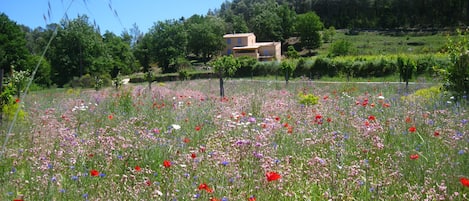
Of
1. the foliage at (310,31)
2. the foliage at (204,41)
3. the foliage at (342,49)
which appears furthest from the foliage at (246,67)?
the foliage at (310,31)

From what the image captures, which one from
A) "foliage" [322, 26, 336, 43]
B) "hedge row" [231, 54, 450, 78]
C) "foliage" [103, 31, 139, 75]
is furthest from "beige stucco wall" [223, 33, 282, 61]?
"hedge row" [231, 54, 450, 78]

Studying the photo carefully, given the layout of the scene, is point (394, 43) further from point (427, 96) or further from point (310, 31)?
point (427, 96)

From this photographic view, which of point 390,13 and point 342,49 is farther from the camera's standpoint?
point 390,13

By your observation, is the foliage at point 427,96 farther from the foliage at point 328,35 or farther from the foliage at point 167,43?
the foliage at point 328,35

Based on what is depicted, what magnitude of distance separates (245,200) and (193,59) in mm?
82789

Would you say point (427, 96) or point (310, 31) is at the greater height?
point (310, 31)

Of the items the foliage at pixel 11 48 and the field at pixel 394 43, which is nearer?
the foliage at pixel 11 48

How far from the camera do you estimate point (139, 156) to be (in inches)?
164

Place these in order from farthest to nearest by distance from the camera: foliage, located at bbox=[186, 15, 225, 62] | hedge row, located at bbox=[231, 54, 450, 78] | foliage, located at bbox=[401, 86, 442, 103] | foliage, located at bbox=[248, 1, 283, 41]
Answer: foliage, located at bbox=[248, 1, 283, 41] < foliage, located at bbox=[186, 15, 225, 62] < hedge row, located at bbox=[231, 54, 450, 78] < foliage, located at bbox=[401, 86, 442, 103]

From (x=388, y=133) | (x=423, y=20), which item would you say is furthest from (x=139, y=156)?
(x=423, y=20)

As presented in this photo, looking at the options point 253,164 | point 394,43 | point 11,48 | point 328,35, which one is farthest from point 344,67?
point 328,35

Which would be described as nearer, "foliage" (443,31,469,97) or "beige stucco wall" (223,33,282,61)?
"foliage" (443,31,469,97)

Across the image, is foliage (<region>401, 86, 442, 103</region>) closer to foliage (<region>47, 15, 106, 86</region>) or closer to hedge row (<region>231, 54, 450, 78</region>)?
hedge row (<region>231, 54, 450, 78</region>)

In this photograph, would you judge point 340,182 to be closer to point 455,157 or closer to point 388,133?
point 455,157
